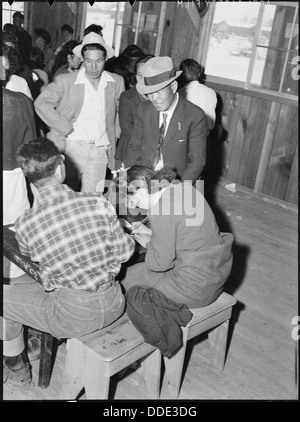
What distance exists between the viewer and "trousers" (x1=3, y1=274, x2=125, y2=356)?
8.87 feet

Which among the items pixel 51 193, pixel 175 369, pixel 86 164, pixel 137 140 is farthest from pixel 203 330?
pixel 86 164

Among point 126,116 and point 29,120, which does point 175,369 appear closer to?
point 29,120

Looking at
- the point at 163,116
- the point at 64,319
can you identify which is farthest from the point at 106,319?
the point at 163,116

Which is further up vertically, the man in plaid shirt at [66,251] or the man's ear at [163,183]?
the man's ear at [163,183]

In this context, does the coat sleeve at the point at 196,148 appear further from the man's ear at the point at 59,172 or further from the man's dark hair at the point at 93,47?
the man's ear at the point at 59,172

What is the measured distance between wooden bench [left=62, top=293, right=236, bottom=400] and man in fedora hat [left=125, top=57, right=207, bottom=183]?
1284mm

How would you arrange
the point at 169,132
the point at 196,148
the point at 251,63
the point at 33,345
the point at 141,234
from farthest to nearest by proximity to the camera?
the point at 251,63 → the point at 196,148 → the point at 169,132 → the point at 33,345 → the point at 141,234

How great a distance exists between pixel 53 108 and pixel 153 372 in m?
2.48

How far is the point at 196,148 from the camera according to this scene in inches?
164

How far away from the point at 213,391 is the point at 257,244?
2.57 metres

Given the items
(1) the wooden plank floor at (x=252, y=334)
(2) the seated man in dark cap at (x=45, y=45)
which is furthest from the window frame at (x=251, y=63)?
(2) the seated man in dark cap at (x=45, y=45)

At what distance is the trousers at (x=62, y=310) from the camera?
271cm

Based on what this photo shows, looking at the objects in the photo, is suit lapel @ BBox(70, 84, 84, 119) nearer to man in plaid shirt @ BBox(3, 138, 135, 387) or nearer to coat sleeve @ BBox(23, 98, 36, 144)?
coat sleeve @ BBox(23, 98, 36, 144)

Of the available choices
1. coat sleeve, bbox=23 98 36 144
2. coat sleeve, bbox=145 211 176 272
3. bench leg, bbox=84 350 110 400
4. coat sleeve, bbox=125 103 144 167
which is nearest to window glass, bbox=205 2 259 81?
coat sleeve, bbox=125 103 144 167
